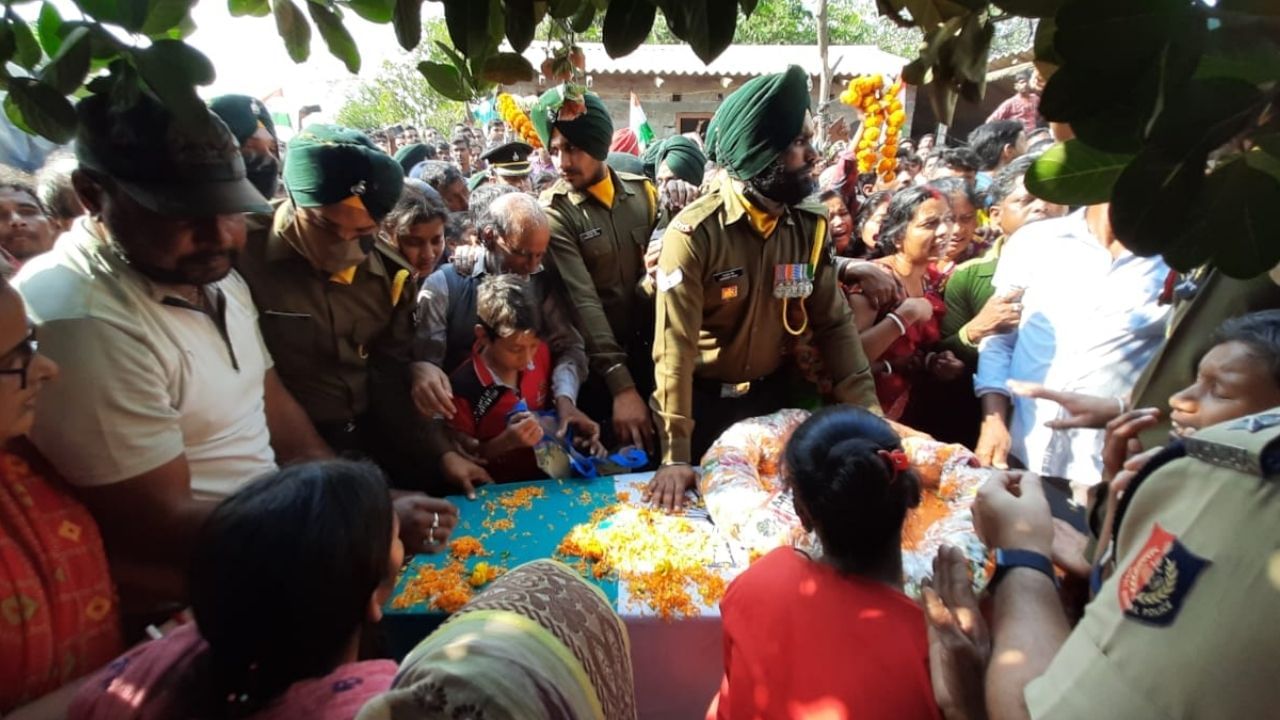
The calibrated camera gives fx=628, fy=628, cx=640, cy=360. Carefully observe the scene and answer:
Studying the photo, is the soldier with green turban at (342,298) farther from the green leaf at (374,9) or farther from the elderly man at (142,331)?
the green leaf at (374,9)

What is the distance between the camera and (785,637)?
4.83 ft

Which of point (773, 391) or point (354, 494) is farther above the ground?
point (354, 494)

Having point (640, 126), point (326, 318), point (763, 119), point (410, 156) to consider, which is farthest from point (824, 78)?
point (326, 318)

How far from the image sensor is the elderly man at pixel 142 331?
1.38 meters

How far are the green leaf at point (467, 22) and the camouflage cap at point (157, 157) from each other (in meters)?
0.84

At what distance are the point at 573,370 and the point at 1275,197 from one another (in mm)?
2530

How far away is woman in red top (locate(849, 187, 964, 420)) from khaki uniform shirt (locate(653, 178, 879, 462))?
0.40m

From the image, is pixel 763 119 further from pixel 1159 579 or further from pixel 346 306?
pixel 1159 579

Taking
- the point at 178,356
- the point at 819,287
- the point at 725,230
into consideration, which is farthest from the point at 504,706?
the point at 819,287

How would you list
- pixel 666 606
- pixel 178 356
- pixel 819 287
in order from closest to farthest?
1. pixel 178 356
2. pixel 666 606
3. pixel 819 287

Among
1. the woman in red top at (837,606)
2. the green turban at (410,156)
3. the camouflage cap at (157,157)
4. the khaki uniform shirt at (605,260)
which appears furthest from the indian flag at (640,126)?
the woman in red top at (837,606)

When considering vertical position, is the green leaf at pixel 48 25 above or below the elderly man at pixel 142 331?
above

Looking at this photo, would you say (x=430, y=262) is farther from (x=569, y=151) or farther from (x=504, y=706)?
(x=504, y=706)

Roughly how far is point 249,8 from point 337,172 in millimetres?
995
